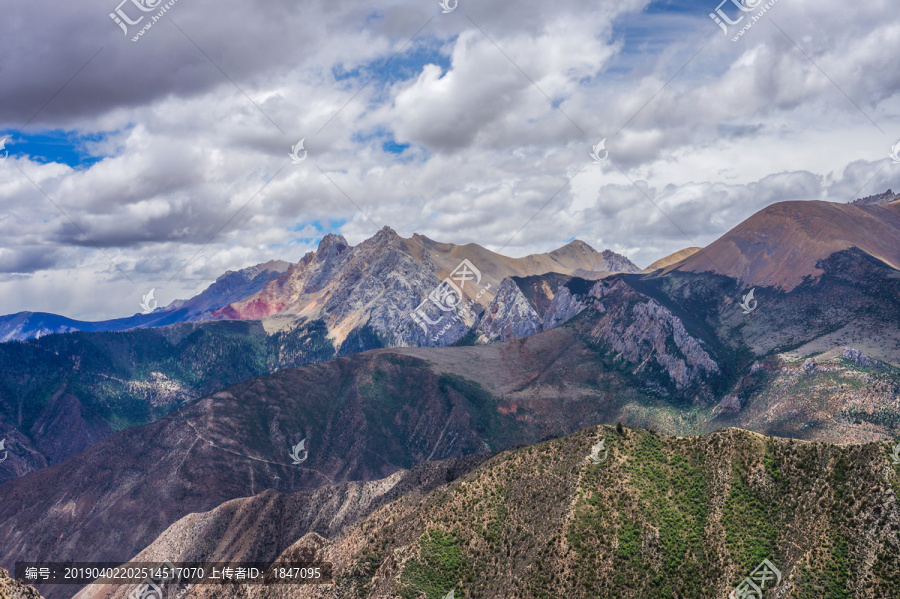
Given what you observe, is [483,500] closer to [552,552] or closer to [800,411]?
[552,552]

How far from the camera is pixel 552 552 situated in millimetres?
82562

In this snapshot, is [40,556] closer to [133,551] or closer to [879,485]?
[133,551]

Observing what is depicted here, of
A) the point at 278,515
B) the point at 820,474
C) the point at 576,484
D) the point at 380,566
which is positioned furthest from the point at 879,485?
the point at 278,515

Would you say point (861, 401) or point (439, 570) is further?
point (861, 401)

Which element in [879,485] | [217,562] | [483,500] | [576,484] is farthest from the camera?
[217,562]

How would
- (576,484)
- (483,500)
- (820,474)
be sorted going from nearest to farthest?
1. (820,474)
2. (576,484)
3. (483,500)

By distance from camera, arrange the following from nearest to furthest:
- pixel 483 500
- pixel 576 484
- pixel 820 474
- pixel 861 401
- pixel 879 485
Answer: pixel 879 485 < pixel 820 474 < pixel 576 484 < pixel 483 500 < pixel 861 401

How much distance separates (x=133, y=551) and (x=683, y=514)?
576 feet

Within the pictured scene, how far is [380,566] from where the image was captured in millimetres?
94125

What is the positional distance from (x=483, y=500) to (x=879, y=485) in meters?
51.3

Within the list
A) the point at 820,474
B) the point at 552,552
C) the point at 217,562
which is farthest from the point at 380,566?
the point at 217,562

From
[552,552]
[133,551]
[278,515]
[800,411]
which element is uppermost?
[552,552]

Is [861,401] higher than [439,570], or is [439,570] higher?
[439,570]

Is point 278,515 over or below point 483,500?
below
